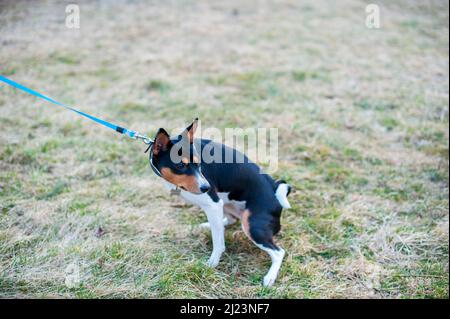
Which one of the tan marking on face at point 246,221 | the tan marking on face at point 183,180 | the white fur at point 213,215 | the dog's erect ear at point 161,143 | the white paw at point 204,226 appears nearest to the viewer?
the dog's erect ear at point 161,143

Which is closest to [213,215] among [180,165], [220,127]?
[180,165]

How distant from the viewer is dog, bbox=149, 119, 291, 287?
306cm

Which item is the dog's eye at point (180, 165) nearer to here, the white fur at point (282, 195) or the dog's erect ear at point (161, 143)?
the dog's erect ear at point (161, 143)

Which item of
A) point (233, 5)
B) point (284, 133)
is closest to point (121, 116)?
point (284, 133)

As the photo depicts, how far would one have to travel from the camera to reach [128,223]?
3787 mm

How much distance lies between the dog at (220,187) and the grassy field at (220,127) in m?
0.28

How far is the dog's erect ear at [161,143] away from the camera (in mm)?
2955

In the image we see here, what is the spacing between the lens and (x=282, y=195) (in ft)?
11.6

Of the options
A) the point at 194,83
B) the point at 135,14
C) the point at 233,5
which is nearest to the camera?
the point at 194,83

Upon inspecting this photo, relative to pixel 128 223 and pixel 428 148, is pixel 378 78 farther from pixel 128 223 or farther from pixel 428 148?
pixel 128 223

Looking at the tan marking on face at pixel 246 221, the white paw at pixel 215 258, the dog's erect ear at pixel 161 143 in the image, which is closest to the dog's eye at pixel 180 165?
the dog's erect ear at pixel 161 143

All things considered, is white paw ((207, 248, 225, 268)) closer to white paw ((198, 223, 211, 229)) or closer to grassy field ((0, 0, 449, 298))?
grassy field ((0, 0, 449, 298))

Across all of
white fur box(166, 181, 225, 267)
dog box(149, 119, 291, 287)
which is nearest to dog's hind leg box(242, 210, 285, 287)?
dog box(149, 119, 291, 287)

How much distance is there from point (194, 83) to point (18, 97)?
103 inches
